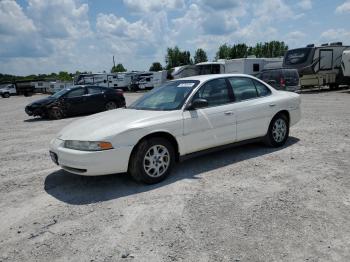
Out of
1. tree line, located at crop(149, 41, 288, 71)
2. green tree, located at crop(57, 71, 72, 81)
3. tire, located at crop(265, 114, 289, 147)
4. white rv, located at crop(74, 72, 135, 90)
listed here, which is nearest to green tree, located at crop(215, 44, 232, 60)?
tree line, located at crop(149, 41, 288, 71)

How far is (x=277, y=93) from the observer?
7137mm

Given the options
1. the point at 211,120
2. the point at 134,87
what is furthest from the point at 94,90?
the point at 134,87

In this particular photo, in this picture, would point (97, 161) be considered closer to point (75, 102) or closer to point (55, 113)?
point (55, 113)

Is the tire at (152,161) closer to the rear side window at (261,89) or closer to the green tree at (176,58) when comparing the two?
the rear side window at (261,89)

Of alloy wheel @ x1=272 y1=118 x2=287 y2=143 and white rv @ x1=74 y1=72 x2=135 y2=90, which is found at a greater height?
white rv @ x1=74 y1=72 x2=135 y2=90

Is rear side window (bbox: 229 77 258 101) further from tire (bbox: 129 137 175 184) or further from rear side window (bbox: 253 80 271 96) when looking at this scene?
tire (bbox: 129 137 175 184)

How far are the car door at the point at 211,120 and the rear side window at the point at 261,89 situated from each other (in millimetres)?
833

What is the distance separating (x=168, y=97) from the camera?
5.91 m

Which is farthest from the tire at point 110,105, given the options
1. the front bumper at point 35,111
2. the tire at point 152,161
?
the tire at point 152,161

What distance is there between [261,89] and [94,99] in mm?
10041

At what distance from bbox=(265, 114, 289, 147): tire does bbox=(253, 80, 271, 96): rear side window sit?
51 cm

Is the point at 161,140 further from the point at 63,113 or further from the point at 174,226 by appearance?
the point at 63,113

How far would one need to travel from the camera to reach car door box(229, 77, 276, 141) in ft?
20.4

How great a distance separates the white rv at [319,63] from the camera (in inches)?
871
